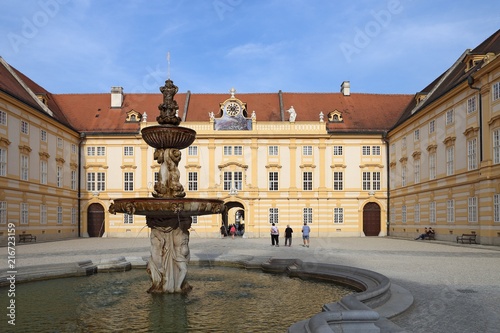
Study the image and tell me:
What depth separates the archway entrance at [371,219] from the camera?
142ft

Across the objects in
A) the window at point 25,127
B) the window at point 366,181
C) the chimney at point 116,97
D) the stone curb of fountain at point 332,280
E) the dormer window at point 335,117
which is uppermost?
the chimney at point 116,97

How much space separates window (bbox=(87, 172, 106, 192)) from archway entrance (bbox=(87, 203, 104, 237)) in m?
1.46

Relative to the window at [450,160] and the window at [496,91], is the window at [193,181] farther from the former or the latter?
the window at [496,91]

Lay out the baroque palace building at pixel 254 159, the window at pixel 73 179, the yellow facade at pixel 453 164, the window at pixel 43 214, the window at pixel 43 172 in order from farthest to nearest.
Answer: the window at pixel 73 179, the baroque palace building at pixel 254 159, the window at pixel 43 172, the window at pixel 43 214, the yellow facade at pixel 453 164

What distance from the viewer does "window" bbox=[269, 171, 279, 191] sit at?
1695 inches

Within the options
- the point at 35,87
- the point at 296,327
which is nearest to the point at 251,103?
the point at 35,87

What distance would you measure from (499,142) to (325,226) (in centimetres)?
1952

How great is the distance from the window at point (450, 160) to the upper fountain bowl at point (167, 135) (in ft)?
76.7

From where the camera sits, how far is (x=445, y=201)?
3175 centimetres

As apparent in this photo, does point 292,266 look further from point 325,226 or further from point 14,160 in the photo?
point 325,226

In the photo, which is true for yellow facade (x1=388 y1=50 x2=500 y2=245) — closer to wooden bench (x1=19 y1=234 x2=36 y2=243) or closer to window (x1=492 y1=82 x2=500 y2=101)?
window (x1=492 y1=82 x2=500 y2=101)

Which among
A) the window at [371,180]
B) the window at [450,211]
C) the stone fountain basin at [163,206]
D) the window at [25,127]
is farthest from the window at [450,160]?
the window at [25,127]

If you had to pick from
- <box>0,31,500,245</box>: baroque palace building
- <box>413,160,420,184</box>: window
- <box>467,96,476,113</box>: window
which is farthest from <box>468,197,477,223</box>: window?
<box>413,160,420,184</box>: window

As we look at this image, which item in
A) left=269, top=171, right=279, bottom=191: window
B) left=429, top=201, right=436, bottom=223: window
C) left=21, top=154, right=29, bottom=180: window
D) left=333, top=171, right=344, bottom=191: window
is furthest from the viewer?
left=333, top=171, right=344, bottom=191: window
